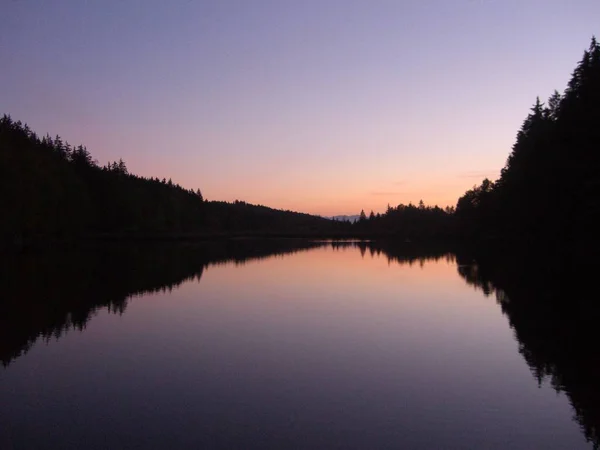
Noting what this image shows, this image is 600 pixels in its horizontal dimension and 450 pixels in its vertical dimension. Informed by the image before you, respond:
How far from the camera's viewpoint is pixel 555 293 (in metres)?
24.9

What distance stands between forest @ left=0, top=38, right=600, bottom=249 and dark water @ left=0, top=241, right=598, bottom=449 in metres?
16.7

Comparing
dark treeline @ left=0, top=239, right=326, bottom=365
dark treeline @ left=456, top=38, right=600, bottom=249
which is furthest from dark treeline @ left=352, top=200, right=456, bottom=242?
dark treeline @ left=0, top=239, right=326, bottom=365

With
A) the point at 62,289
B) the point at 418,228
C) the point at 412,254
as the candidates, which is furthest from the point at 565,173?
the point at 418,228

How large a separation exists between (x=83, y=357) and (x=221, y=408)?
20.0 ft

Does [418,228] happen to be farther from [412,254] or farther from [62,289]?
[62,289]

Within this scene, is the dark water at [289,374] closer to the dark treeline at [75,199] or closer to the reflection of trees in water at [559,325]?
the reflection of trees in water at [559,325]

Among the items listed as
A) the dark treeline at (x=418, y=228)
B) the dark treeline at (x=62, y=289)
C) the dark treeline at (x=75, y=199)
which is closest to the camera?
the dark treeline at (x=62, y=289)

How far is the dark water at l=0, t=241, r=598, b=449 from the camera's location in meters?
9.22

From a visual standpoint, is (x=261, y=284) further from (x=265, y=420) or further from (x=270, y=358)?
(x=265, y=420)

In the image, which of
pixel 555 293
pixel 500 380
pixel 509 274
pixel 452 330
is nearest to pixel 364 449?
pixel 500 380

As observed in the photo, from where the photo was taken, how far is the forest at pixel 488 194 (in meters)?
37.6

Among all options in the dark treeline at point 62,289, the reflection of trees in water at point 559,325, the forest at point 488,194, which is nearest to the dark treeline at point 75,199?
the forest at point 488,194

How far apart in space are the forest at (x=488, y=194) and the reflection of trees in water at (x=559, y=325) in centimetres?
705

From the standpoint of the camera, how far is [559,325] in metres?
17.9
